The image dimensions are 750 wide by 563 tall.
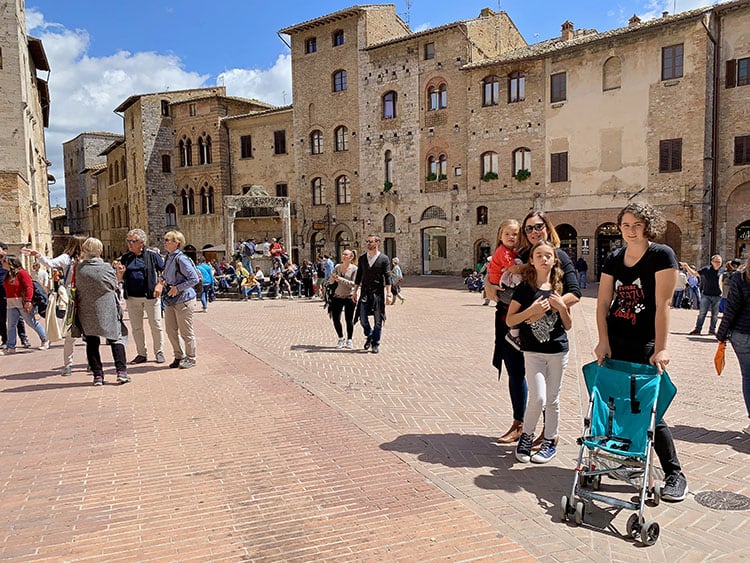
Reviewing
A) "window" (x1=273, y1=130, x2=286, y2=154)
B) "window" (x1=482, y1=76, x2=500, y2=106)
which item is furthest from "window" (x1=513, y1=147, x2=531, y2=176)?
"window" (x1=273, y1=130, x2=286, y2=154)

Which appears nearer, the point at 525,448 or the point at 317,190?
the point at 525,448

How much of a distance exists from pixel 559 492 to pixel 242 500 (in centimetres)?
220

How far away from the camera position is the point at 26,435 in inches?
214

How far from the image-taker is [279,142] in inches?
1574

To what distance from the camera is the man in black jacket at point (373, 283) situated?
9.18 meters

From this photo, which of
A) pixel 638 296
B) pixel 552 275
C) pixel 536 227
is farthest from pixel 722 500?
pixel 536 227

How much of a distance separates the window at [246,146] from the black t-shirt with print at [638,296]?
39.1 m

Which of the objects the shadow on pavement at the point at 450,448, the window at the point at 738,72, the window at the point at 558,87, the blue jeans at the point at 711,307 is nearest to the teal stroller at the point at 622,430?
the shadow on pavement at the point at 450,448

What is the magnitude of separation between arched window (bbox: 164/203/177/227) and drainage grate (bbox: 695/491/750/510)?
4354 centimetres

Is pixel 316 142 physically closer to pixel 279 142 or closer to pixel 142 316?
pixel 279 142

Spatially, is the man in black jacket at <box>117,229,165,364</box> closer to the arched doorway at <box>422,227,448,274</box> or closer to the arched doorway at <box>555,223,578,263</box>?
the arched doorway at <box>555,223,578,263</box>

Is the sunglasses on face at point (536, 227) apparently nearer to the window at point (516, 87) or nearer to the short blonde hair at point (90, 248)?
the short blonde hair at point (90, 248)

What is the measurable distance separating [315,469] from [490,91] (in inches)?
1195

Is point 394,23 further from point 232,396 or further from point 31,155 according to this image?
point 232,396
